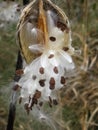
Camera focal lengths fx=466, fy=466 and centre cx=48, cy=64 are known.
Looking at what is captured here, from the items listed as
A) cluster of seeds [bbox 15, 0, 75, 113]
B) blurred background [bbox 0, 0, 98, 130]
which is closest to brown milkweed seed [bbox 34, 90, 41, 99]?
cluster of seeds [bbox 15, 0, 75, 113]

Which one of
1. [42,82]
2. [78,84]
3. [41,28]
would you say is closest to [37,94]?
[42,82]

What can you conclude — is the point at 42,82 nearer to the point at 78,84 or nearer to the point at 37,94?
the point at 37,94

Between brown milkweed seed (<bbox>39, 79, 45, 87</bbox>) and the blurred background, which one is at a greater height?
the blurred background

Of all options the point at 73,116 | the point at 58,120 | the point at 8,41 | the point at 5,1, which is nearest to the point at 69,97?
the point at 73,116

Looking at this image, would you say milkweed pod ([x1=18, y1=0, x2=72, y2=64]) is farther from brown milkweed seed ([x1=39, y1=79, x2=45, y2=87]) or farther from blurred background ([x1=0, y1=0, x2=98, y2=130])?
blurred background ([x1=0, y1=0, x2=98, y2=130])

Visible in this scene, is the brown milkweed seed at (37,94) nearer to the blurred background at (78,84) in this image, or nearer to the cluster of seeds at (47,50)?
the cluster of seeds at (47,50)

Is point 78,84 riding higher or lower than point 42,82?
higher

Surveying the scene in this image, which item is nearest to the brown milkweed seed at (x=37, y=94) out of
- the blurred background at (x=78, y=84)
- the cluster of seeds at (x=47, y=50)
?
the cluster of seeds at (x=47, y=50)

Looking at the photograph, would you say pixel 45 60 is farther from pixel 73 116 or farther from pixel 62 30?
pixel 73 116
